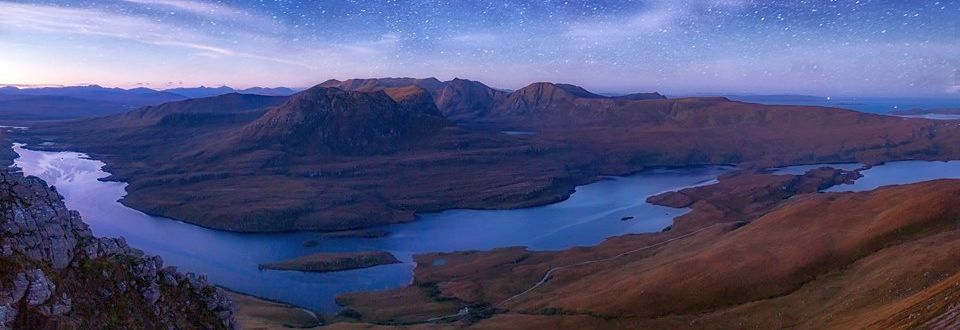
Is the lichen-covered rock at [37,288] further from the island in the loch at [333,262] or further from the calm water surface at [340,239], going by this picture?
the island in the loch at [333,262]

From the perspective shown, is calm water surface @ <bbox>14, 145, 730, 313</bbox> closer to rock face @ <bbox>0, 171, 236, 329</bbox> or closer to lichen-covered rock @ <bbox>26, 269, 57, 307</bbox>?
rock face @ <bbox>0, 171, 236, 329</bbox>

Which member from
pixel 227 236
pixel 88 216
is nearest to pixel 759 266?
pixel 227 236

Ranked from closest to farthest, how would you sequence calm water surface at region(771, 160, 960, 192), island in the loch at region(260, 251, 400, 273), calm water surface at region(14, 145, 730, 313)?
calm water surface at region(14, 145, 730, 313), island in the loch at region(260, 251, 400, 273), calm water surface at region(771, 160, 960, 192)

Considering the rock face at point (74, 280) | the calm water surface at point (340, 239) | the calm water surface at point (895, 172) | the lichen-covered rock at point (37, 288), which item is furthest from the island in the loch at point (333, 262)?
the calm water surface at point (895, 172)

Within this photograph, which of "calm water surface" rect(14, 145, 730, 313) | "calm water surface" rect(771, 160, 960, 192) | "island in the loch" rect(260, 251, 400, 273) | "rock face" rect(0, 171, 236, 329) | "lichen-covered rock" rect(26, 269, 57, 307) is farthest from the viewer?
"calm water surface" rect(771, 160, 960, 192)

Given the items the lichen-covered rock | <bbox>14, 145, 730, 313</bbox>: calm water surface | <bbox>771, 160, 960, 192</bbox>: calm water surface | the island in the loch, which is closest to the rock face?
the lichen-covered rock

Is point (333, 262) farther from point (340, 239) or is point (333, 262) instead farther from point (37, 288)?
point (37, 288)
